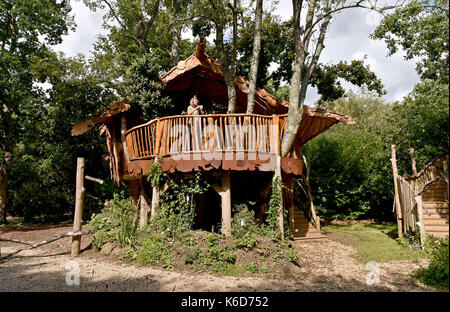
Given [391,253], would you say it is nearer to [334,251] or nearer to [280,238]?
[334,251]

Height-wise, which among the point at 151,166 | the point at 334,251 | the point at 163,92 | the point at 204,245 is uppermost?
the point at 163,92

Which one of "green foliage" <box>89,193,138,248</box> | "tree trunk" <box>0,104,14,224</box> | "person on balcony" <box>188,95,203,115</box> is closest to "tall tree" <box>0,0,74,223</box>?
"tree trunk" <box>0,104,14,224</box>

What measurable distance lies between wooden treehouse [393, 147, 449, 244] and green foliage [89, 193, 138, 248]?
6.80 meters

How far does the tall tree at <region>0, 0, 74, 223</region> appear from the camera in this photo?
47.9 ft

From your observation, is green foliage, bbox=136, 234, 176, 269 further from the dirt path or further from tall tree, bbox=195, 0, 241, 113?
tall tree, bbox=195, 0, 241, 113

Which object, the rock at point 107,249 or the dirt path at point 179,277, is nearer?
the dirt path at point 179,277

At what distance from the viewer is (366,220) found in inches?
599

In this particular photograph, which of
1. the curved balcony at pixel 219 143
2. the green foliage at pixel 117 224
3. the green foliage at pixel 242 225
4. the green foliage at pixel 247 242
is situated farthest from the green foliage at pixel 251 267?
the green foliage at pixel 117 224

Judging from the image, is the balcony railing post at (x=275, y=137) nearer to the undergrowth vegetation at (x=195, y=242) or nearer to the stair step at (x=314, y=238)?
the undergrowth vegetation at (x=195, y=242)

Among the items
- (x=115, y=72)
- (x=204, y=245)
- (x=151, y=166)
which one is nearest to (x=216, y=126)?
(x=151, y=166)

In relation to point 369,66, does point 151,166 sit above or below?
below

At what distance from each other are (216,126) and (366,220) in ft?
36.9

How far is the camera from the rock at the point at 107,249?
798 cm

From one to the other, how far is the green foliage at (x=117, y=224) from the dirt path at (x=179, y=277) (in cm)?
60
